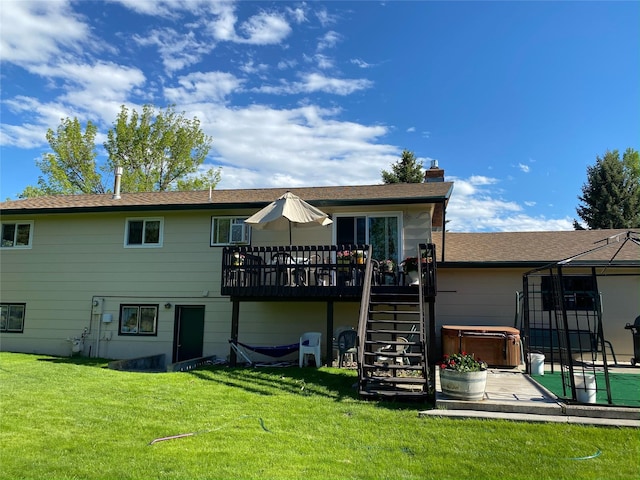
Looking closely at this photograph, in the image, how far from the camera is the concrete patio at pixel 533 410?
548 centimetres

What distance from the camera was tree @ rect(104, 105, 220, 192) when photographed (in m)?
27.8

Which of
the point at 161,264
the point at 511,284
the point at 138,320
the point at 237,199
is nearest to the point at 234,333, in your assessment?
the point at 161,264

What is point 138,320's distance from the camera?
12.3 m

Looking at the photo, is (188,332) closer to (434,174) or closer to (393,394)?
(393,394)

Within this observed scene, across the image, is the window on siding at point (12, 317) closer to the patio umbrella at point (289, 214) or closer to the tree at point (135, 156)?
the patio umbrella at point (289, 214)

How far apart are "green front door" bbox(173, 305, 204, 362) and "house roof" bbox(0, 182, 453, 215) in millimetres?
2875

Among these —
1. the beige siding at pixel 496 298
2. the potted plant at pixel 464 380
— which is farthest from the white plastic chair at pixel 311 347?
the potted plant at pixel 464 380

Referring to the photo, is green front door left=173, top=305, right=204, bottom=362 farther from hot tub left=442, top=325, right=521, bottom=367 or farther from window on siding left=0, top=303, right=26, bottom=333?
hot tub left=442, top=325, right=521, bottom=367

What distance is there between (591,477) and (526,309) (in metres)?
5.13

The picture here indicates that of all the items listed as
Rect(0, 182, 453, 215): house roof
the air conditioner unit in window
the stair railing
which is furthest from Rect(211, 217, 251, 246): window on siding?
the stair railing

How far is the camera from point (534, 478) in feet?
13.0

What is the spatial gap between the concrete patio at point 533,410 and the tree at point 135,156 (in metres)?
24.3

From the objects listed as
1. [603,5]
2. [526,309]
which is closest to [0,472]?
[526,309]

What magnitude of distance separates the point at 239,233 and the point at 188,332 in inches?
122
